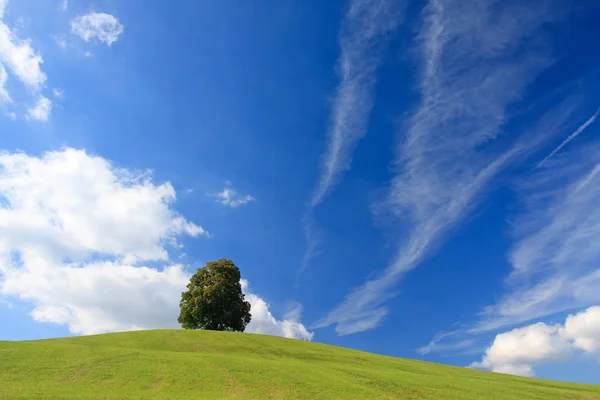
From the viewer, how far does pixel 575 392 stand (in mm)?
38500

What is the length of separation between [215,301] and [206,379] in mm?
43957

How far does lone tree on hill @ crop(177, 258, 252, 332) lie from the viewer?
248 ft

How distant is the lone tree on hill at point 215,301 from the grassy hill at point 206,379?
29.1m

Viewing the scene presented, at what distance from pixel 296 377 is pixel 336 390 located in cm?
423

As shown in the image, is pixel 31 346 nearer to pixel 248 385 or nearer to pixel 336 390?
pixel 248 385

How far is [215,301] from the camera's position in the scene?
7538 centimetres

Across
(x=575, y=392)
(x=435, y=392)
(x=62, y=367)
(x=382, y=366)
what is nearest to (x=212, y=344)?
(x=62, y=367)

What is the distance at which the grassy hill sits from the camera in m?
29.4

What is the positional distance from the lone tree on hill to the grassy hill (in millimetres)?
29098

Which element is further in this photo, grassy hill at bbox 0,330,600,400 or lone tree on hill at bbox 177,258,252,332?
lone tree on hill at bbox 177,258,252,332

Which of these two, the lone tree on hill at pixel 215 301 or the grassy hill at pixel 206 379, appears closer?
the grassy hill at pixel 206 379

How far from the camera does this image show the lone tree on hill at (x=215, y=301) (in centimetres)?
7550

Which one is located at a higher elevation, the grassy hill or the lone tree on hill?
the lone tree on hill

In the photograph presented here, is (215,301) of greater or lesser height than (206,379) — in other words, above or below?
above
